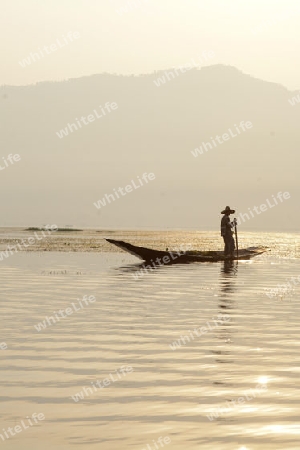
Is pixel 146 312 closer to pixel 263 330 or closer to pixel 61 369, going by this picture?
pixel 263 330

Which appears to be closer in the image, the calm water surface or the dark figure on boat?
the calm water surface

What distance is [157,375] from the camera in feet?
37.6

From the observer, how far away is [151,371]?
11.8m

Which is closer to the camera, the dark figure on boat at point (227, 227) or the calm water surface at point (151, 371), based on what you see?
the calm water surface at point (151, 371)

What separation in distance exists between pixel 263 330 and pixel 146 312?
3655mm

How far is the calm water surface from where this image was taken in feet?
28.1

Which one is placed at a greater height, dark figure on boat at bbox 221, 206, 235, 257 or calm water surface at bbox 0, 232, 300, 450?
calm water surface at bbox 0, 232, 300, 450

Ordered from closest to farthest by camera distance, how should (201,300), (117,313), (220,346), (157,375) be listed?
(157,375), (220,346), (117,313), (201,300)

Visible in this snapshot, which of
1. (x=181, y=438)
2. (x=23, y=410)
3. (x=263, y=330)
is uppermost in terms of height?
(x=23, y=410)

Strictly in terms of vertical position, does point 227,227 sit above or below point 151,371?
below

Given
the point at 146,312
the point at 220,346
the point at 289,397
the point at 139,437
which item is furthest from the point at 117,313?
the point at 139,437

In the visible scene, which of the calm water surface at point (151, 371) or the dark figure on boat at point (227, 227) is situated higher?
the calm water surface at point (151, 371)

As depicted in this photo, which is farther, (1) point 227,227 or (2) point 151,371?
(1) point 227,227

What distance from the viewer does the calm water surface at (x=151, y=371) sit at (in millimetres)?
8555
